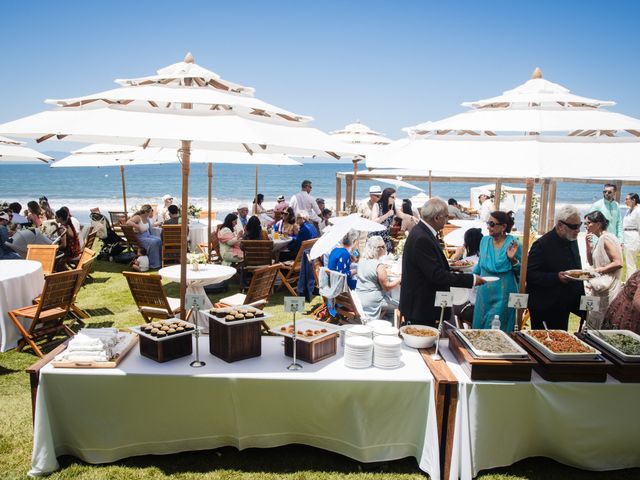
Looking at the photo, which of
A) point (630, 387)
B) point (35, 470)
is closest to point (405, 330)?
point (630, 387)

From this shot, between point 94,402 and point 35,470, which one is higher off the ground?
point 94,402

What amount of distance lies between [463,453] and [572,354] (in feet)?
3.23

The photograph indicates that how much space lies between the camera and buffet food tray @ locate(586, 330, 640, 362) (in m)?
3.22

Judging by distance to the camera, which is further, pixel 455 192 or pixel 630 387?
pixel 455 192

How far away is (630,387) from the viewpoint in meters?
3.22

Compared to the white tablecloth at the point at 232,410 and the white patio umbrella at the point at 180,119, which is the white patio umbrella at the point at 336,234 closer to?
the white patio umbrella at the point at 180,119

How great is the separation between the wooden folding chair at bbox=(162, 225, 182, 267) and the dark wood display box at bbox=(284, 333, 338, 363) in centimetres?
656

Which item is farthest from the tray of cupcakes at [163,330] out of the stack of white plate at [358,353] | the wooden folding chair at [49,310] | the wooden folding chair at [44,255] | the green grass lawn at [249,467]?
the wooden folding chair at [44,255]

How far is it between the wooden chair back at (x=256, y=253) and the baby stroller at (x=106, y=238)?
4.23 m

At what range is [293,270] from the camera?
28.1 feet

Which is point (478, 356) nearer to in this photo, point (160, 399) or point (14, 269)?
point (160, 399)

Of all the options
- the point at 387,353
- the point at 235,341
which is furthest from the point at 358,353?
the point at 235,341

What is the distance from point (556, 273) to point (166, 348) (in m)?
3.49

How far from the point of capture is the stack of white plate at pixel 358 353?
11.0 ft
